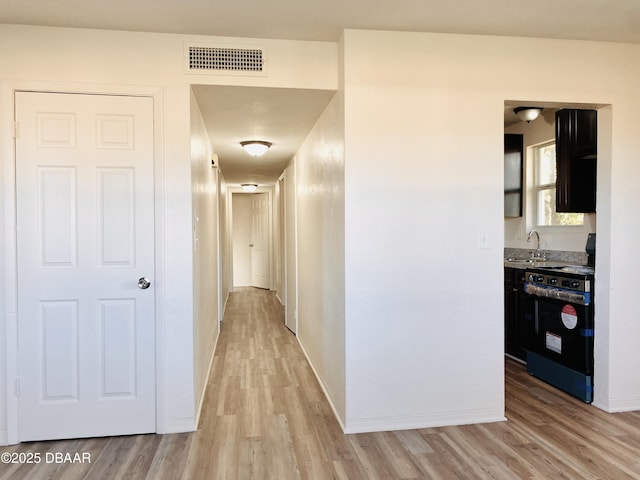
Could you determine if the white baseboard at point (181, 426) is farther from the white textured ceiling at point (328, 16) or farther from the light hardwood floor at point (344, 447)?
the white textured ceiling at point (328, 16)

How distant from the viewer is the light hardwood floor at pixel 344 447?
2141mm

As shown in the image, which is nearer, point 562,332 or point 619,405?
point 619,405

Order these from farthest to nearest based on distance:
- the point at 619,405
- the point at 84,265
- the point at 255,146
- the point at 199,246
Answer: the point at 255,146
the point at 199,246
the point at 619,405
the point at 84,265

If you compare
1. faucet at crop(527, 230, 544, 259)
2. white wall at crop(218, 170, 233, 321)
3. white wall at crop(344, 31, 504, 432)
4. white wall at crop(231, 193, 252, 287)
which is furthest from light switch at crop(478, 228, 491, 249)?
white wall at crop(231, 193, 252, 287)

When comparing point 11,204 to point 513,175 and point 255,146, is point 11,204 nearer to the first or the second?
point 255,146

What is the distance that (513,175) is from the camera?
4633 millimetres

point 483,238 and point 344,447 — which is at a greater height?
point 483,238

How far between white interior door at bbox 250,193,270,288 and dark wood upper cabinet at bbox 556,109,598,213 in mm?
6275

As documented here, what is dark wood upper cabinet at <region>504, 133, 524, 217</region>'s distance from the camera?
15.0 feet

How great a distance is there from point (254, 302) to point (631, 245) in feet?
19.1

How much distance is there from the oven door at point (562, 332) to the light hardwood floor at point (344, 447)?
27cm

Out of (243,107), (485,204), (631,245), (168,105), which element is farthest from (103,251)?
(631,245)

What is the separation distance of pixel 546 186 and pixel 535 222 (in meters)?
0.40

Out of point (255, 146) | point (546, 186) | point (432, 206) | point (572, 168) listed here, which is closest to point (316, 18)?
point (432, 206)
